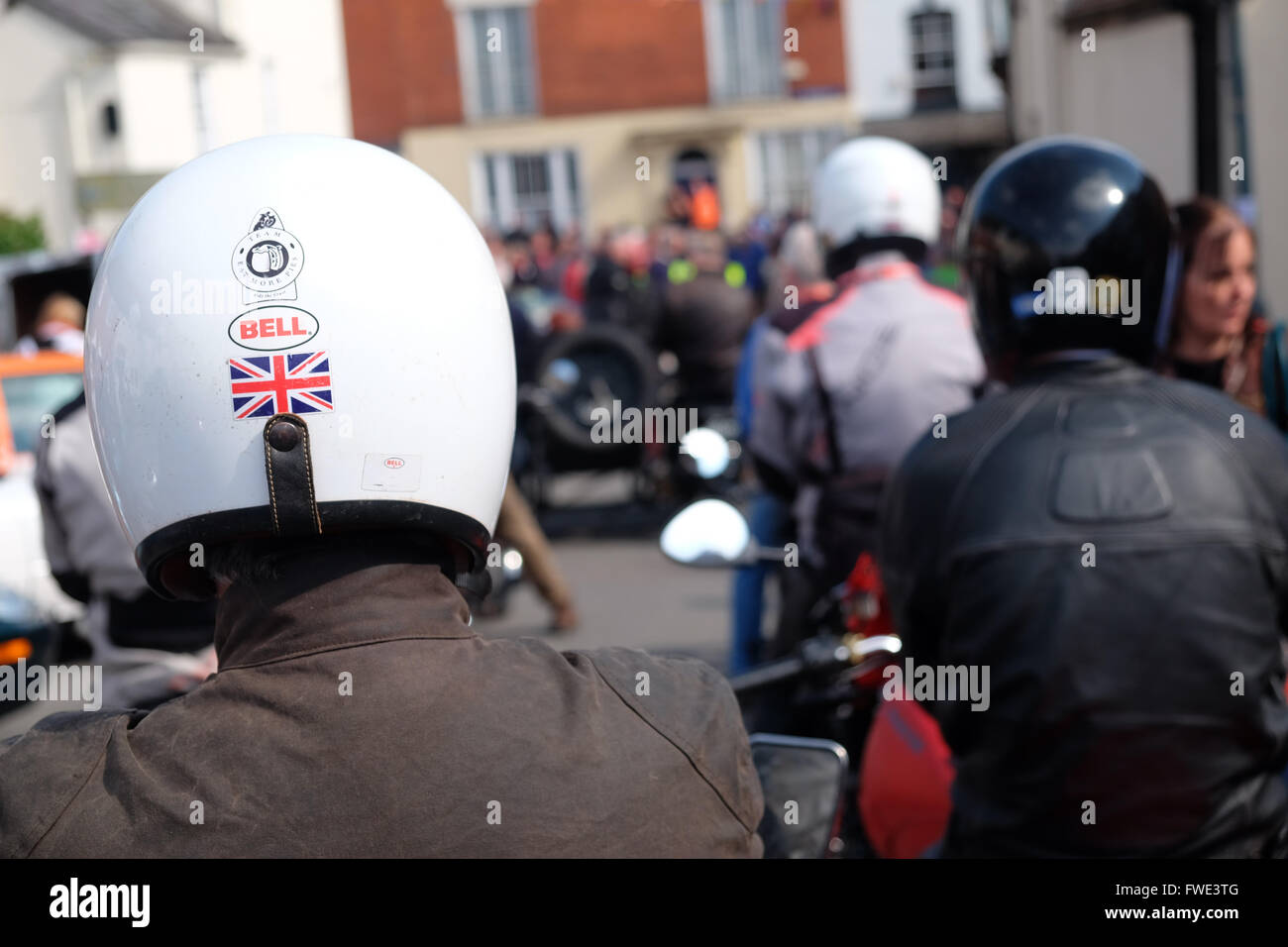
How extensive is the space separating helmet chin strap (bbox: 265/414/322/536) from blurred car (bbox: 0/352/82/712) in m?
4.20

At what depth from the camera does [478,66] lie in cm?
3603

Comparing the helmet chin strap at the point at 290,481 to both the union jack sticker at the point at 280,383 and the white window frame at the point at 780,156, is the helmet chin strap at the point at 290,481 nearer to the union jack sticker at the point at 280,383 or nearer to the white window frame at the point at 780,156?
the union jack sticker at the point at 280,383

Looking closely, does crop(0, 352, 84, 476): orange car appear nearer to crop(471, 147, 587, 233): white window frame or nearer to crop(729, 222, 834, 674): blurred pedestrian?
crop(729, 222, 834, 674): blurred pedestrian

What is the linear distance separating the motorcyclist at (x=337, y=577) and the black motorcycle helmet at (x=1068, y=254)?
3.44 feet

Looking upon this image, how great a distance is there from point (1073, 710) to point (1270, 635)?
306 mm

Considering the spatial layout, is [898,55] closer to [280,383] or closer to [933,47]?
[933,47]

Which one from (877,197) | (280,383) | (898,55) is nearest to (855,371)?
(877,197)

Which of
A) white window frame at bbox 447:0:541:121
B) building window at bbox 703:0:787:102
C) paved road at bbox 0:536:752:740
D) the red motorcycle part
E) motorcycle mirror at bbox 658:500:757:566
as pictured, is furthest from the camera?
building window at bbox 703:0:787:102

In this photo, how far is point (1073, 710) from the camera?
217cm

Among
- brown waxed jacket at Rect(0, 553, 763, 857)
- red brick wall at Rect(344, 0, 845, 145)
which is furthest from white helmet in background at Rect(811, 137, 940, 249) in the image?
red brick wall at Rect(344, 0, 845, 145)

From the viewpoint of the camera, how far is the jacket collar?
1480 mm

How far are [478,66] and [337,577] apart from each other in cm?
3595

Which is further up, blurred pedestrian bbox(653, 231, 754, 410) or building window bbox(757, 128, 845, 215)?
building window bbox(757, 128, 845, 215)

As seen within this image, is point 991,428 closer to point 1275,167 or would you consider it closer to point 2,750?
point 2,750
